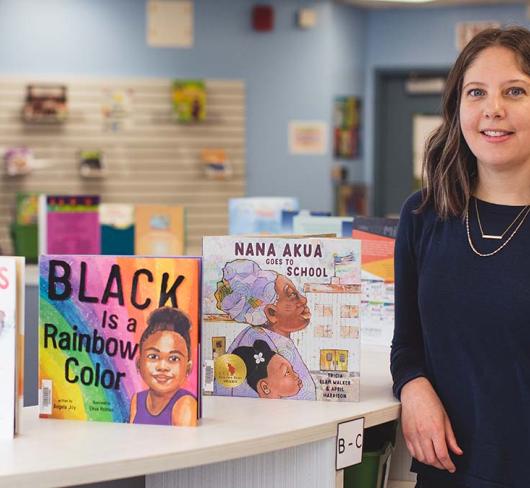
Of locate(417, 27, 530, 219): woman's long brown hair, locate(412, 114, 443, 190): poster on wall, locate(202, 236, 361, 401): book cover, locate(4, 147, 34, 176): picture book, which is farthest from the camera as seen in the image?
locate(412, 114, 443, 190): poster on wall

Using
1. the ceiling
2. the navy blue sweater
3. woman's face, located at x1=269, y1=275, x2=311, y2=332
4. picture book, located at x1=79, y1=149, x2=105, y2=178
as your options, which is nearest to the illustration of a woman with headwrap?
woman's face, located at x1=269, y1=275, x2=311, y2=332

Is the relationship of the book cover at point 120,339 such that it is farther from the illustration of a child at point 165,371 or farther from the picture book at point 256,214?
the picture book at point 256,214

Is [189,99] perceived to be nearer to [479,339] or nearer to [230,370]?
[230,370]

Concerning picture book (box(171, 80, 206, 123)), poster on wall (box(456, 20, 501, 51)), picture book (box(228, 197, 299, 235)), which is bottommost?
picture book (box(228, 197, 299, 235))

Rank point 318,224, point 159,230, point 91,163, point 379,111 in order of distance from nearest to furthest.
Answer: point 318,224
point 159,230
point 91,163
point 379,111

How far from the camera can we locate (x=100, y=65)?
25.6ft

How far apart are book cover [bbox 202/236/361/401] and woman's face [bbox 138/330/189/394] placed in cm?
29

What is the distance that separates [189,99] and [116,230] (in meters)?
2.59

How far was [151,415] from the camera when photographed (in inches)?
87.7

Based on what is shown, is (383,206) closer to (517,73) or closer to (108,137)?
(108,137)

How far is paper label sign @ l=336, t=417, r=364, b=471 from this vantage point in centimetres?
225

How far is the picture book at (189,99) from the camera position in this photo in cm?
793

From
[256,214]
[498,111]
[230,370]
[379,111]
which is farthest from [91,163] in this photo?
[498,111]

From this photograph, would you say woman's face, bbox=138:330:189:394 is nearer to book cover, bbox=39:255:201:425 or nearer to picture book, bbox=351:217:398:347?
book cover, bbox=39:255:201:425
